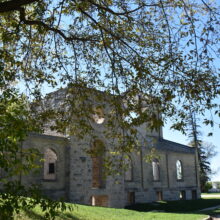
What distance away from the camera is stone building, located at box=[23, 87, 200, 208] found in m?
18.8

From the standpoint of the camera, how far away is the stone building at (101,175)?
18.8 m

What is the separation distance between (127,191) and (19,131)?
841 inches

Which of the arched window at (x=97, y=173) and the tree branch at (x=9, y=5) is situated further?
the arched window at (x=97, y=173)

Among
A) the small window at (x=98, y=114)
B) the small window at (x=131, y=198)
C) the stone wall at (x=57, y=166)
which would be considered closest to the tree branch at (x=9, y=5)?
the small window at (x=98, y=114)

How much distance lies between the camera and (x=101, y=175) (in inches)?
883

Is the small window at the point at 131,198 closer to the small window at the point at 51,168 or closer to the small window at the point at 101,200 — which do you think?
the small window at the point at 101,200

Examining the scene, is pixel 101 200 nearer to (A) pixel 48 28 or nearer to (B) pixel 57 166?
(B) pixel 57 166

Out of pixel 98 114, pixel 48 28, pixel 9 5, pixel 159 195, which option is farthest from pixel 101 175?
pixel 9 5

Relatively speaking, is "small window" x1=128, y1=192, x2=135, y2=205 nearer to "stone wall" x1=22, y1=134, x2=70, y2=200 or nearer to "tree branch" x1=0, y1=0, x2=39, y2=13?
"stone wall" x1=22, y1=134, x2=70, y2=200

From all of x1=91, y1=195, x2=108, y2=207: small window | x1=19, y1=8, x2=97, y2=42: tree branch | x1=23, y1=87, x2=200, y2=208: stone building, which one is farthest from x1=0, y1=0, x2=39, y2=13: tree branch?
x1=91, y1=195, x2=108, y2=207: small window

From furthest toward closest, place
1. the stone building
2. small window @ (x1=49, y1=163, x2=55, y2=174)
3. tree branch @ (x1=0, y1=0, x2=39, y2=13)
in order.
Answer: small window @ (x1=49, y1=163, x2=55, y2=174), the stone building, tree branch @ (x1=0, y1=0, x2=39, y2=13)

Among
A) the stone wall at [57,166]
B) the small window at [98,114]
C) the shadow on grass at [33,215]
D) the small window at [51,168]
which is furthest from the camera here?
the small window at [51,168]

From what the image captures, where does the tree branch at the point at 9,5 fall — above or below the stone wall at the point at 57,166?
above

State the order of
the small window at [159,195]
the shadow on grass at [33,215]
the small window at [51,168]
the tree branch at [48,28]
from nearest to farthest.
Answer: the tree branch at [48,28] → the shadow on grass at [33,215] → the small window at [51,168] → the small window at [159,195]
